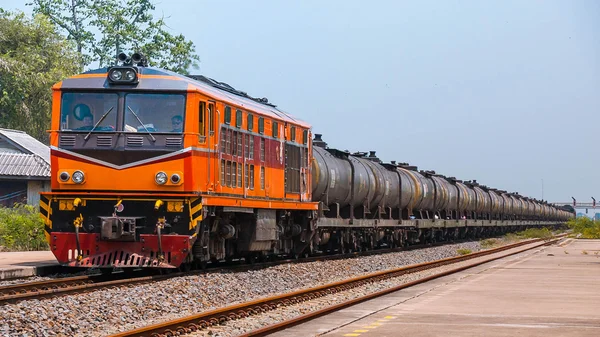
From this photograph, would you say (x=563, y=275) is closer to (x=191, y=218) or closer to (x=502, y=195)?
(x=191, y=218)

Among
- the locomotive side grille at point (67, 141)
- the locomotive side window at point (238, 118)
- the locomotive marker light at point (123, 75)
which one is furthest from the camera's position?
the locomotive side window at point (238, 118)

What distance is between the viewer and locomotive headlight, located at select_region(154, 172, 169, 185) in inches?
703

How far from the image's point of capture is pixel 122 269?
2128 centimetres

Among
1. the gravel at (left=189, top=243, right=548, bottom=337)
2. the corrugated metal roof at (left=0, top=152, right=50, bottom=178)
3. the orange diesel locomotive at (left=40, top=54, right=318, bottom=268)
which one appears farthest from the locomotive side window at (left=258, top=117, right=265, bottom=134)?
the corrugated metal roof at (left=0, top=152, right=50, bottom=178)

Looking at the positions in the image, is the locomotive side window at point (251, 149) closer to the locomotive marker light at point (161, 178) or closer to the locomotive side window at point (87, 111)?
the locomotive marker light at point (161, 178)

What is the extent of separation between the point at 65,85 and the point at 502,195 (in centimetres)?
5778

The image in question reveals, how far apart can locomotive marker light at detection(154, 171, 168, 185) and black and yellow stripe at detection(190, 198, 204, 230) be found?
2.07ft

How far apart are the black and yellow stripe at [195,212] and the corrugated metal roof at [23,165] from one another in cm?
2328

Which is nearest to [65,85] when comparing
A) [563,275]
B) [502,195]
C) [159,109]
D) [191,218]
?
[159,109]

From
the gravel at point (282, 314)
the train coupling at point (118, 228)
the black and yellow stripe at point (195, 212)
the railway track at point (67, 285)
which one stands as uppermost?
the black and yellow stripe at point (195, 212)

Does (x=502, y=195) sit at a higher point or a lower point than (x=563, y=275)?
higher

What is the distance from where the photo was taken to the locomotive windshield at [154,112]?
1819 cm

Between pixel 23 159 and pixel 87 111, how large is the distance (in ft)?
80.9

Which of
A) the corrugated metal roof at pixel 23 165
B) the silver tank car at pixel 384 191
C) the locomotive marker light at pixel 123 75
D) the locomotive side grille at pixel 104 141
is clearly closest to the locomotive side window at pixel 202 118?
the locomotive marker light at pixel 123 75
